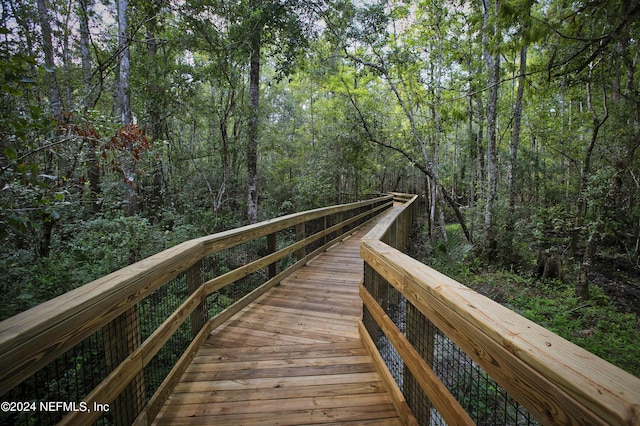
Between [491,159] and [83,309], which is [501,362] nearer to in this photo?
[83,309]

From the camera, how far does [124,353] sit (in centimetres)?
159

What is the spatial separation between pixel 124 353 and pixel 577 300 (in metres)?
8.13

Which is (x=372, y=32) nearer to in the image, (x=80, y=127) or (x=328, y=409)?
(x=80, y=127)

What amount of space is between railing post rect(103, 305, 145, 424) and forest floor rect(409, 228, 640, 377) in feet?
18.6

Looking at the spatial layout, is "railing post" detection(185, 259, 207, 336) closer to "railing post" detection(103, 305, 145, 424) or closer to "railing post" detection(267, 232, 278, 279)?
"railing post" detection(103, 305, 145, 424)

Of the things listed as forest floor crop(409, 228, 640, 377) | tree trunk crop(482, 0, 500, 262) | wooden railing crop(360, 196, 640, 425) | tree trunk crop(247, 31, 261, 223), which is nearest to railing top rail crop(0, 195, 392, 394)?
wooden railing crop(360, 196, 640, 425)

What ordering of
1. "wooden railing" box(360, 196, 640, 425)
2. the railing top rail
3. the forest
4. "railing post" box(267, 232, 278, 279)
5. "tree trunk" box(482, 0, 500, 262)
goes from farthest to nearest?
"tree trunk" box(482, 0, 500, 262) → "railing post" box(267, 232, 278, 279) → the forest → the railing top rail → "wooden railing" box(360, 196, 640, 425)

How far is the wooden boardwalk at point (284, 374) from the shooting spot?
200 cm

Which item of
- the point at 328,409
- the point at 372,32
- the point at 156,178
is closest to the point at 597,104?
the point at 372,32

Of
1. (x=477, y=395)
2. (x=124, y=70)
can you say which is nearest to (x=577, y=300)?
(x=477, y=395)

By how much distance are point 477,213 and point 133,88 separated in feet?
38.1

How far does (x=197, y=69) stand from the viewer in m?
9.30

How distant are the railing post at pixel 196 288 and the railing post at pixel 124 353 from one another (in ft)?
2.86

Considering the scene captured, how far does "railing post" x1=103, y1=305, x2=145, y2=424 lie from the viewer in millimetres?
1509
